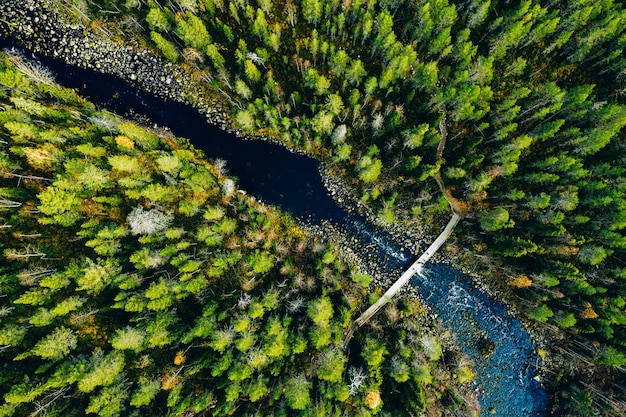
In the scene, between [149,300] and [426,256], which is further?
[426,256]

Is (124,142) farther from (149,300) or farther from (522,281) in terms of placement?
(522,281)

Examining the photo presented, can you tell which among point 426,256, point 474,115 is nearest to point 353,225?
point 426,256

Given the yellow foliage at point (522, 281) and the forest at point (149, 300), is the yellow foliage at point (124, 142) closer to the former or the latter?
the forest at point (149, 300)

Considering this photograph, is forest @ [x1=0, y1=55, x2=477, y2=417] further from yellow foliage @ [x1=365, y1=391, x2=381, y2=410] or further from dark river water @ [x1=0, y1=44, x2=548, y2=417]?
dark river water @ [x1=0, y1=44, x2=548, y2=417]

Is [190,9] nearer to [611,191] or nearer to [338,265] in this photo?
[338,265]

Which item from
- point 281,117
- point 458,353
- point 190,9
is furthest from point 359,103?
point 458,353

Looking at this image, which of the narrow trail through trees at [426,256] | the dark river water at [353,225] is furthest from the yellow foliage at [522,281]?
the narrow trail through trees at [426,256]
